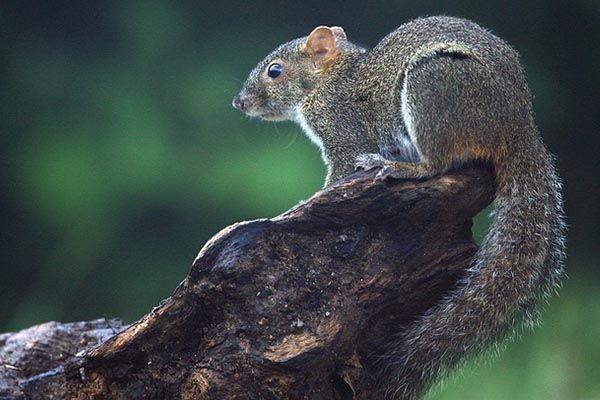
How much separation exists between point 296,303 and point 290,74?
1.82 metres

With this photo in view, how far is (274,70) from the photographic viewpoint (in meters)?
4.86

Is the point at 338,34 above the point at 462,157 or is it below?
above

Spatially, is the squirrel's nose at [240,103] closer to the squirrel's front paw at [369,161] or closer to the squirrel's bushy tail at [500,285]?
the squirrel's front paw at [369,161]

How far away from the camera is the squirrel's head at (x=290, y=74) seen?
4.78 metres

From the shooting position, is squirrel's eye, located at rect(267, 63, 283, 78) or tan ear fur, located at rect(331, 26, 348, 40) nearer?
squirrel's eye, located at rect(267, 63, 283, 78)

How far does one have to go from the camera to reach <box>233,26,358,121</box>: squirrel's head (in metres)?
4.78

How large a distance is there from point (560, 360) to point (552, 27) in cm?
249

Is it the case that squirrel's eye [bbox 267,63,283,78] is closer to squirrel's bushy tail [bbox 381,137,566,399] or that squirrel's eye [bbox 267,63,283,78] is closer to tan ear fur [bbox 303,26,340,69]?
tan ear fur [bbox 303,26,340,69]

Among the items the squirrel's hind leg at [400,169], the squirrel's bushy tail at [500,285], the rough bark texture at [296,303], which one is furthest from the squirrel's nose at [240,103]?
the squirrel's bushy tail at [500,285]

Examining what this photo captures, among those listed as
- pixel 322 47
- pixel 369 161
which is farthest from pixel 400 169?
pixel 322 47

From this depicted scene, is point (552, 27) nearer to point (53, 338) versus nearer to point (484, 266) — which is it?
point (484, 266)

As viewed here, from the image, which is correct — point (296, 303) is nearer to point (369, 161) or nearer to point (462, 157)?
point (369, 161)

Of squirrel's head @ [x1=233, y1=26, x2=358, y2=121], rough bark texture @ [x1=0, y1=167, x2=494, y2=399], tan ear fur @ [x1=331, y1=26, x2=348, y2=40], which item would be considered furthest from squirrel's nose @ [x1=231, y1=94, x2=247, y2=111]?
rough bark texture @ [x1=0, y1=167, x2=494, y2=399]

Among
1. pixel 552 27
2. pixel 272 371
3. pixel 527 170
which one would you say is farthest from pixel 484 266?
pixel 552 27
